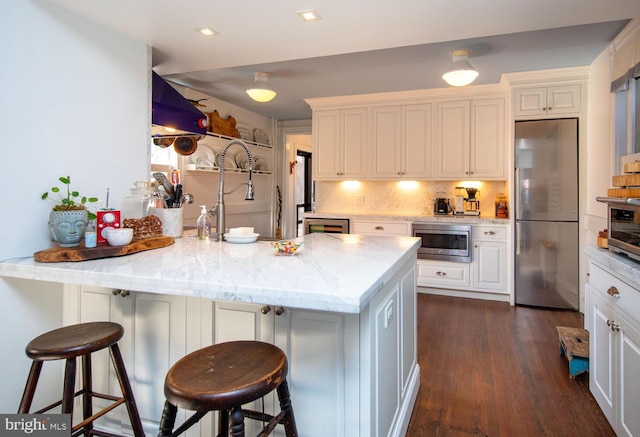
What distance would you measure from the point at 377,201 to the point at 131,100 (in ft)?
12.4

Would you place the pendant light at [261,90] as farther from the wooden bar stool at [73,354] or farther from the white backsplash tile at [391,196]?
the wooden bar stool at [73,354]

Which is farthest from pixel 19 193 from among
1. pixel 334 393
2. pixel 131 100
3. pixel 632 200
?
pixel 632 200

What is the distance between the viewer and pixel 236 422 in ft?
3.74

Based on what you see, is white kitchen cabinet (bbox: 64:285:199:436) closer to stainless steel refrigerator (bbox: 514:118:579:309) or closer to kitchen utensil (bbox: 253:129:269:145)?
stainless steel refrigerator (bbox: 514:118:579:309)

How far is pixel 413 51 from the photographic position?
3.51 m

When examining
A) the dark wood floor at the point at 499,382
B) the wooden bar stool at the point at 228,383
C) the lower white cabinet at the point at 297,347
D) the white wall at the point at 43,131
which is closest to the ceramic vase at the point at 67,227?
the white wall at the point at 43,131

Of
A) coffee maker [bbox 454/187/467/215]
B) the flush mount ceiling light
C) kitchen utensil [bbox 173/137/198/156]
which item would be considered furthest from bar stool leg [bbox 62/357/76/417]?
coffee maker [bbox 454/187/467/215]

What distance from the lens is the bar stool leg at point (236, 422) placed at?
1140 mm

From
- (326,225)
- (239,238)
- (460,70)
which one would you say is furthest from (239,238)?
(326,225)

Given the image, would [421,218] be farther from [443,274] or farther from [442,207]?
[443,274]

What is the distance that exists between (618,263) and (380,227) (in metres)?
3.25

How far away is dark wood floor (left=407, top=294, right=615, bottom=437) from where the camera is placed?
6.82 ft

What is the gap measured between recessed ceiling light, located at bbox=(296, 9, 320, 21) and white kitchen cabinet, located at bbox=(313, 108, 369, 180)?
3.15 m

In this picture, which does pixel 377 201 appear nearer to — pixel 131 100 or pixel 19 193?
pixel 131 100
